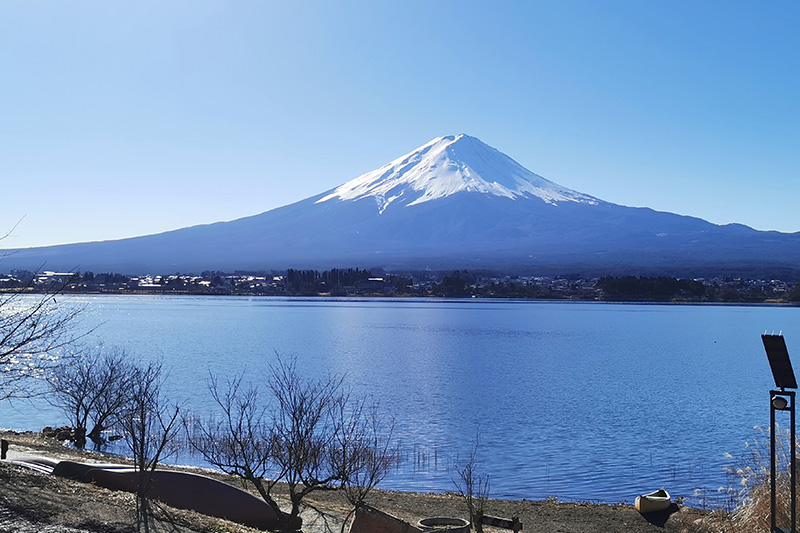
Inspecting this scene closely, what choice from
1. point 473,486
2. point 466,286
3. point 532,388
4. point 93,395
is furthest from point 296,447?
point 466,286

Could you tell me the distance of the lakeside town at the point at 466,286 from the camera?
12838cm

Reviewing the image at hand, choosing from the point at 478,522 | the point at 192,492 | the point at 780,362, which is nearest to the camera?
the point at 780,362

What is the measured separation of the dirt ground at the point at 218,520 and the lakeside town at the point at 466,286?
116 m

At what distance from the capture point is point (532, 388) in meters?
36.3

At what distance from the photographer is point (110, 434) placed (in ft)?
82.7

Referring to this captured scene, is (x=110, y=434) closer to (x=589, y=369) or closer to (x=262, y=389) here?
(x=262, y=389)

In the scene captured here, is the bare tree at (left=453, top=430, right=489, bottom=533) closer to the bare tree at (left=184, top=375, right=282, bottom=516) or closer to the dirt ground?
the dirt ground

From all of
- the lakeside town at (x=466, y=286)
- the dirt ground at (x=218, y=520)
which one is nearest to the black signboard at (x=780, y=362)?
the dirt ground at (x=218, y=520)

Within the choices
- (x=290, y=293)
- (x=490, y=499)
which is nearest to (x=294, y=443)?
(x=490, y=499)

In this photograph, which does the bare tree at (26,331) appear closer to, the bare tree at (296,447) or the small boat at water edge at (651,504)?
the bare tree at (296,447)

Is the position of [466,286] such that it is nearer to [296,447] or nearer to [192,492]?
[192,492]

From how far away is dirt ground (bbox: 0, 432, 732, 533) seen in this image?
7793 mm

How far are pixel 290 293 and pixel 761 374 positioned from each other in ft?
407

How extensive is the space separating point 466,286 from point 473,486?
432 ft
